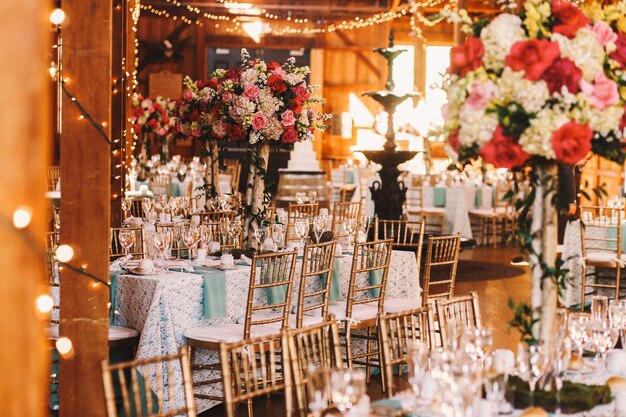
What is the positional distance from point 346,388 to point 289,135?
3809 millimetres

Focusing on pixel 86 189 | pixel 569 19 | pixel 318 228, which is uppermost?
pixel 569 19

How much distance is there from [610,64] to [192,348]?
10.3ft

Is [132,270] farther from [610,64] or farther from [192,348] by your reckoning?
[610,64]

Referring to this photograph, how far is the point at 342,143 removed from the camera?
19547mm

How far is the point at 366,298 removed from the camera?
6.37 metres

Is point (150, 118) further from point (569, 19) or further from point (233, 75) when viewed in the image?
point (569, 19)

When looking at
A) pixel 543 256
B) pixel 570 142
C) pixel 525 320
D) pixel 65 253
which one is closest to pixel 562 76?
pixel 570 142

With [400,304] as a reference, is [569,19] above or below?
above

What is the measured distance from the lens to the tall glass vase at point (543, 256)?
2947mm

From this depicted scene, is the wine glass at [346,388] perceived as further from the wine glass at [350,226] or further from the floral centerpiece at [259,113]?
the wine glass at [350,226]

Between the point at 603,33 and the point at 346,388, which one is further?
the point at 603,33

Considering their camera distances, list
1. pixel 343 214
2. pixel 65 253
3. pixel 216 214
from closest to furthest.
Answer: pixel 65 253, pixel 216 214, pixel 343 214

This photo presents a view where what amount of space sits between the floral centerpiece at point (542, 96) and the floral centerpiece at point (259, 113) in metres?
3.28

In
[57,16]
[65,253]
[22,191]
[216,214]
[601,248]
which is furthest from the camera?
[601,248]
